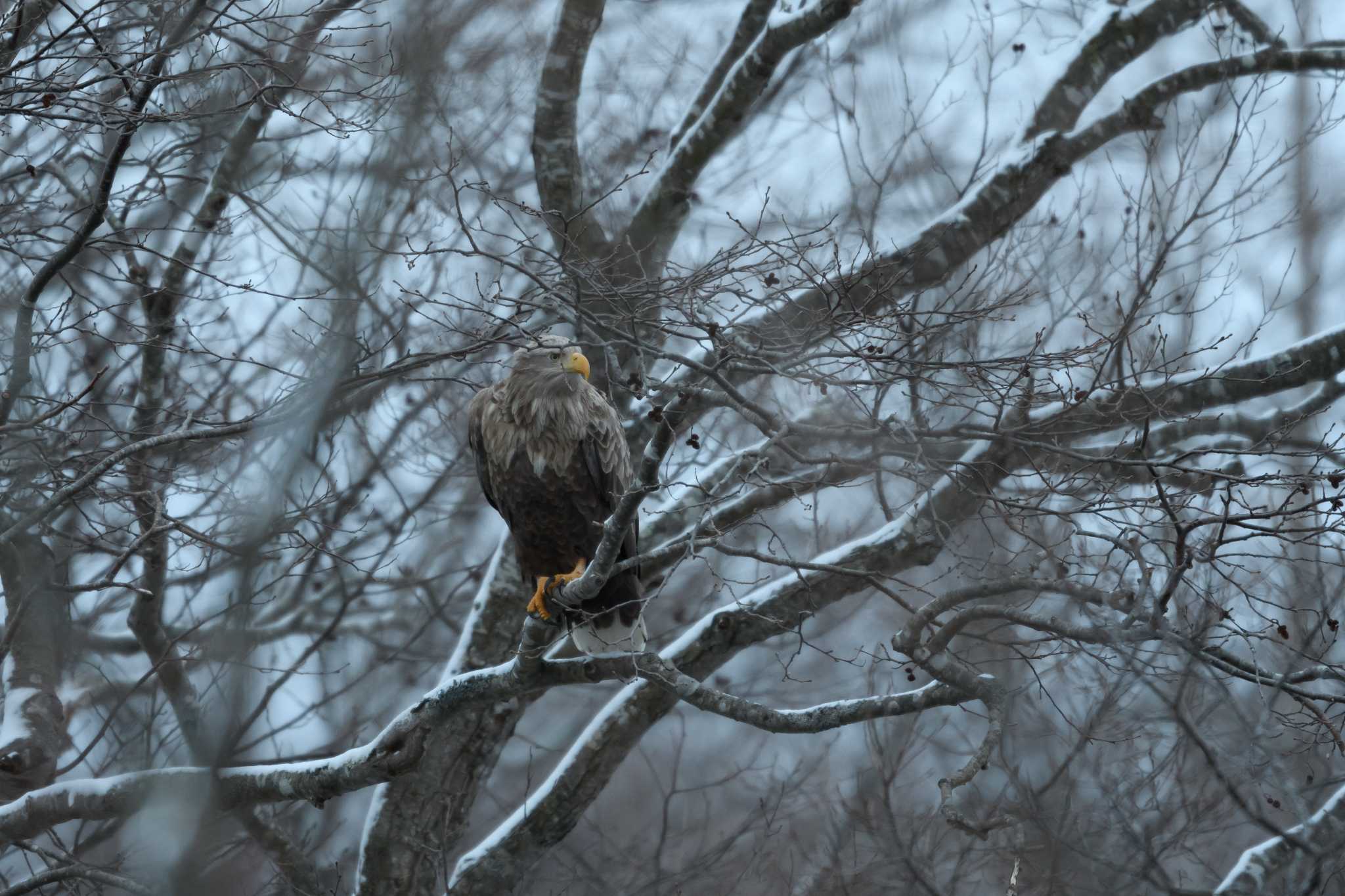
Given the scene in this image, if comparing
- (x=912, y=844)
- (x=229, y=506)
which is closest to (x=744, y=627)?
(x=912, y=844)

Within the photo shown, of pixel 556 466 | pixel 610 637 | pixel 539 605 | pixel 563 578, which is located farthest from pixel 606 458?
pixel 610 637

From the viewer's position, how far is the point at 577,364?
5.00 m

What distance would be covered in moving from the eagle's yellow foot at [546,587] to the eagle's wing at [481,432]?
364 millimetres

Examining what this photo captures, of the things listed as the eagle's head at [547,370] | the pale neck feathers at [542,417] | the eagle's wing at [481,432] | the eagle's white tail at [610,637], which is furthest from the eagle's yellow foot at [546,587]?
the eagle's head at [547,370]

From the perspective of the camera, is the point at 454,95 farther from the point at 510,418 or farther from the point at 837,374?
the point at 837,374

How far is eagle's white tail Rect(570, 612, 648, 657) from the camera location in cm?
563

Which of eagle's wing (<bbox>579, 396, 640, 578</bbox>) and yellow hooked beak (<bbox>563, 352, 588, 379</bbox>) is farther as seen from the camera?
eagle's wing (<bbox>579, 396, 640, 578</bbox>)

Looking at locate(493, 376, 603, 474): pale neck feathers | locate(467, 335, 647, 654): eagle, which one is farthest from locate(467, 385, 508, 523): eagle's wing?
locate(493, 376, 603, 474): pale neck feathers

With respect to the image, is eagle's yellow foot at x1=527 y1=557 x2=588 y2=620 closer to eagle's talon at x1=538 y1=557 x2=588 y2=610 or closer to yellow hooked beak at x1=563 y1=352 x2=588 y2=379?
eagle's talon at x1=538 y1=557 x2=588 y2=610

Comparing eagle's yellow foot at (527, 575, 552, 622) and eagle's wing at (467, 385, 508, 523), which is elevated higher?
eagle's wing at (467, 385, 508, 523)

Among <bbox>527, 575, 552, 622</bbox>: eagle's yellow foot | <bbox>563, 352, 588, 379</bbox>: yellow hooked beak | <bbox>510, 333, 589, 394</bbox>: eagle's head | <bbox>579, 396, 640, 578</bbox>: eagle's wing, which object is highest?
<bbox>510, 333, 589, 394</bbox>: eagle's head

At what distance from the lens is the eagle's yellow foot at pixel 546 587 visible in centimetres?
543

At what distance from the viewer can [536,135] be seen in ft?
23.0

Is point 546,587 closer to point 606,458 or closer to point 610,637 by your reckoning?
point 610,637
